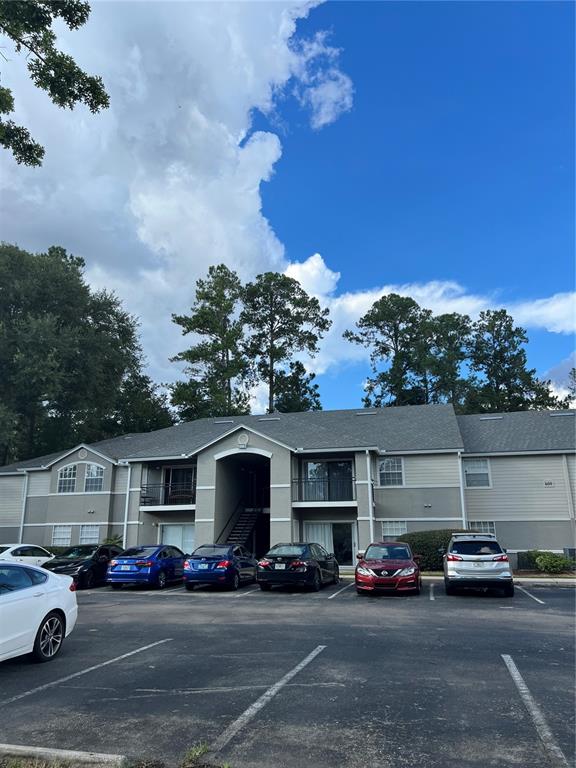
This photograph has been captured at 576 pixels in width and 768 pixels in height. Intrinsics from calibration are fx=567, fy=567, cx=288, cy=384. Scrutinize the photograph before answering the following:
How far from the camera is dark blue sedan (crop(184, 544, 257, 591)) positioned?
17312mm

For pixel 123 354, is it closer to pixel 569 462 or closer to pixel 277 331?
pixel 277 331

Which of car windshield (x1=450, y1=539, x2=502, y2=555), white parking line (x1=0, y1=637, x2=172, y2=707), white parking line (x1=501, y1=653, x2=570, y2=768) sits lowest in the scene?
white parking line (x1=0, y1=637, x2=172, y2=707)

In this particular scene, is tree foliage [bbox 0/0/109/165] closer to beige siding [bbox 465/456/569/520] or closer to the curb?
the curb

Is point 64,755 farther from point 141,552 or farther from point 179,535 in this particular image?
point 179,535

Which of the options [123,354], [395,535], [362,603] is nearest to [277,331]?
[123,354]

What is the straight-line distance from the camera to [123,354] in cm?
4678

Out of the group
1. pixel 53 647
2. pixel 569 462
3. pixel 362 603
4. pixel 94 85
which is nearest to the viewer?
pixel 53 647

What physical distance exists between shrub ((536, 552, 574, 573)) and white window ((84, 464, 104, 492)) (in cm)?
2016

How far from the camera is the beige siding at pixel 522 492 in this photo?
81.7 ft

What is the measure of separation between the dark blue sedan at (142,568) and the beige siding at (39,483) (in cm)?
1244

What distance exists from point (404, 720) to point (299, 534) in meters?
20.6

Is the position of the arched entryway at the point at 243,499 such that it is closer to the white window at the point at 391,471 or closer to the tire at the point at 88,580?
the white window at the point at 391,471

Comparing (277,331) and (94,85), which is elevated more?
(277,331)

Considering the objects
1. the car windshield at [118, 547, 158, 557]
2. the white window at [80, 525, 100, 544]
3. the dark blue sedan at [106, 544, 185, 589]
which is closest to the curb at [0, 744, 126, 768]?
the dark blue sedan at [106, 544, 185, 589]
